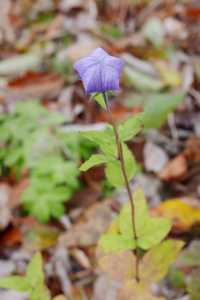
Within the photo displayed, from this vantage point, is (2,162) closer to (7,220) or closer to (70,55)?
(7,220)


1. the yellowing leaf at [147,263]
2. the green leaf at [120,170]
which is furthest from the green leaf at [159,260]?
the green leaf at [120,170]

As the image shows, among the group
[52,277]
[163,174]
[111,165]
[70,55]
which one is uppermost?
[111,165]

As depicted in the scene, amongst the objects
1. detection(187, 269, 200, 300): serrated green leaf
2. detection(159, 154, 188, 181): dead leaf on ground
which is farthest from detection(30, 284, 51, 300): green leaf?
detection(159, 154, 188, 181): dead leaf on ground

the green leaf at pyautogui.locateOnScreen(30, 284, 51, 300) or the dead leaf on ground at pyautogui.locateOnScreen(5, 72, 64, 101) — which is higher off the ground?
the green leaf at pyautogui.locateOnScreen(30, 284, 51, 300)

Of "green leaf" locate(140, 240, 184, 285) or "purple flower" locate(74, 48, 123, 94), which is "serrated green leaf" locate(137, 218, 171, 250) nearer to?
"green leaf" locate(140, 240, 184, 285)

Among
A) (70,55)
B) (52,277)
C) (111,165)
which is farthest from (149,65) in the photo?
(111,165)

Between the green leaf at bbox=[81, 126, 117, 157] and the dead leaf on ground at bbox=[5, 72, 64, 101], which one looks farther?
the dead leaf on ground at bbox=[5, 72, 64, 101]
